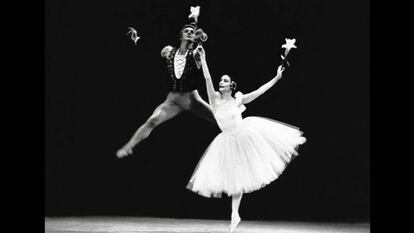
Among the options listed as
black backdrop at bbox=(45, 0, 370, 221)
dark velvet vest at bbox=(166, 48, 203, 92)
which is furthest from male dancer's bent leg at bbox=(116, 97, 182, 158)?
black backdrop at bbox=(45, 0, 370, 221)

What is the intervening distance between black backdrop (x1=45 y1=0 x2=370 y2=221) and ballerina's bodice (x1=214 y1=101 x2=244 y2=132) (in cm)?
70

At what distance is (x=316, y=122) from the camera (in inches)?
279

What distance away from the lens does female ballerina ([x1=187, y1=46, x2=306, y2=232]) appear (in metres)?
6.18

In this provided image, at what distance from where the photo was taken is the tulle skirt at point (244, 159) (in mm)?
6176

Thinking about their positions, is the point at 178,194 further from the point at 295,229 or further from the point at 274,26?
the point at 274,26

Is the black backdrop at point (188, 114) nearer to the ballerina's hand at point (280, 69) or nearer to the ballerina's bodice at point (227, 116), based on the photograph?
the ballerina's hand at point (280, 69)

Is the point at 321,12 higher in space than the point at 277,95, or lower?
higher

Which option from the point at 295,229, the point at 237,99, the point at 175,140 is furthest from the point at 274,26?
the point at 295,229

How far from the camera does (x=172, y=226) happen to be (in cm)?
672

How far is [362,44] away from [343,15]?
34 centimetres

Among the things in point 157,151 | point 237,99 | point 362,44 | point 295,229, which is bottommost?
point 295,229

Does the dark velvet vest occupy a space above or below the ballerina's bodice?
above

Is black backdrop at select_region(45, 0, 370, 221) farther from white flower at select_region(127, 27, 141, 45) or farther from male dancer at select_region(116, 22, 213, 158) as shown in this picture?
male dancer at select_region(116, 22, 213, 158)

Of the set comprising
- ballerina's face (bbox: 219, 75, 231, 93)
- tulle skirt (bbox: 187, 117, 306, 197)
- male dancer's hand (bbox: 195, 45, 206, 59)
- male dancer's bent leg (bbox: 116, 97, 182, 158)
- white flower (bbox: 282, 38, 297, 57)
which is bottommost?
tulle skirt (bbox: 187, 117, 306, 197)
